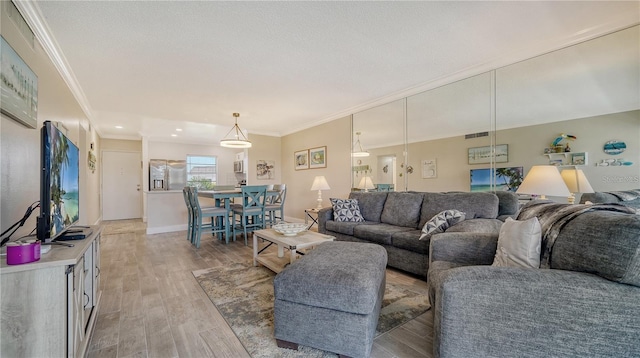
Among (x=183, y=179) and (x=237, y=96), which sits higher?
(x=237, y=96)

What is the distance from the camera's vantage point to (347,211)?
3.65 meters

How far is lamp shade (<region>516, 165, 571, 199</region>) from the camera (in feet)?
7.55

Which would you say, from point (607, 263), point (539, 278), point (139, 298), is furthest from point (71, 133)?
point (607, 263)

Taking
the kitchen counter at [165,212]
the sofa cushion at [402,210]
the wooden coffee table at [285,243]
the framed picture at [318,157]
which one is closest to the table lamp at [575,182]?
the sofa cushion at [402,210]

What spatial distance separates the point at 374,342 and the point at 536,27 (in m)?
2.91

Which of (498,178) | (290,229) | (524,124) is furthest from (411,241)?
(524,124)

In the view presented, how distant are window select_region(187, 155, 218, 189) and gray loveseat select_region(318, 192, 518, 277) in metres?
5.42

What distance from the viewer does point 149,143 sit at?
23.5 feet

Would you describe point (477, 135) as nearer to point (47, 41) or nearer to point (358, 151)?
point (358, 151)

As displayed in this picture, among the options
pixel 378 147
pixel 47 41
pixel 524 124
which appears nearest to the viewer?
pixel 47 41

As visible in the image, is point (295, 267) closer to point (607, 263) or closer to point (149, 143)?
point (607, 263)

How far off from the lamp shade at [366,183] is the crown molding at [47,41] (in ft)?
13.4

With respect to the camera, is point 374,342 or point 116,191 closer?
point 374,342

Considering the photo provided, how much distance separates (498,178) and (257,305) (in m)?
2.99
